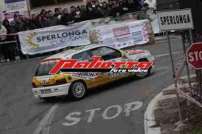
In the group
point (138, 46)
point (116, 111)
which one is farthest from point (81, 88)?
point (138, 46)

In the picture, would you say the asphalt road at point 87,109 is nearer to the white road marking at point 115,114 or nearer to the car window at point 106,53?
the white road marking at point 115,114

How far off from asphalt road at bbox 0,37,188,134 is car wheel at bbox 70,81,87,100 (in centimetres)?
24

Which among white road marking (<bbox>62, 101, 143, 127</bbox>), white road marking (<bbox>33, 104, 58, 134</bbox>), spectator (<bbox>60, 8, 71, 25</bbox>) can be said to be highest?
spectator (<bbox>60, 8, 71, 25</bbox>)

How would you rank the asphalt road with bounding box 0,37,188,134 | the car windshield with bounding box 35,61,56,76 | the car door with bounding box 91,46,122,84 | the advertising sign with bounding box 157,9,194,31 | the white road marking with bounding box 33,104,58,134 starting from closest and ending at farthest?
the advertising sign with bounding box 157,9,194,31 → the asphalt road with bounding box 0,37,188,134 → the white road marking with bounding box 33,104,58,134 → the car windshield with bounding box 35,61,56,76 → the car door with bounding box 91,46,122,84

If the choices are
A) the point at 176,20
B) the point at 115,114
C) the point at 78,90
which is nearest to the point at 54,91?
the point at 78,90

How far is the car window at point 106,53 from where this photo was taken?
74.5ft

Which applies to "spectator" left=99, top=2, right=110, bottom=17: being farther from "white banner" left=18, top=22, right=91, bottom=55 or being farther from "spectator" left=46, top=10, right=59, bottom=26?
"spectator" left=46, top=10, right=59, bottom=26

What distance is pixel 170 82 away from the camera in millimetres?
21453

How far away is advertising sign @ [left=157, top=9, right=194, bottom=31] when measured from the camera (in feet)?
46.4

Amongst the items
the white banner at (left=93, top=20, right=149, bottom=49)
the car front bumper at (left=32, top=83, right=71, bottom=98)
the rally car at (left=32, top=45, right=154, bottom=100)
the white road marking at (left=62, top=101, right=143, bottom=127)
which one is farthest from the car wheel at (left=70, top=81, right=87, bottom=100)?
the white banner at (left=93, top=20, right=149, bottom=49)

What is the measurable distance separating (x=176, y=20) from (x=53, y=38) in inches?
780

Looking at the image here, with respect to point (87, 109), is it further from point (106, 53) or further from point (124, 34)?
point (124, 34)

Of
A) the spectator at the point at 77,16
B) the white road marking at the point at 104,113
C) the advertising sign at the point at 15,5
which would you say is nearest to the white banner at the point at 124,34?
the spectator at the point at 77,16

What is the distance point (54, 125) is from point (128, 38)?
16.4 m
